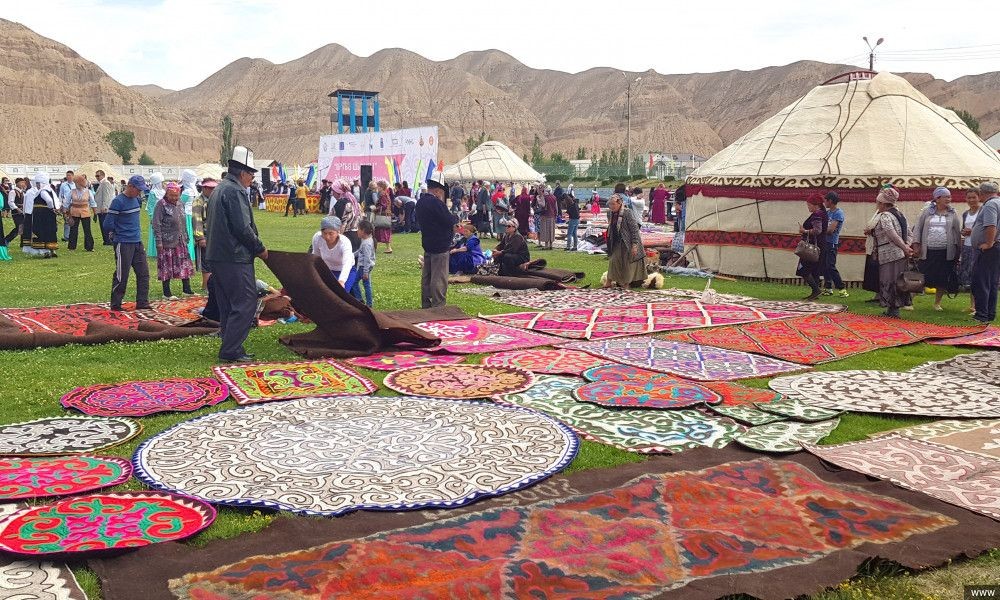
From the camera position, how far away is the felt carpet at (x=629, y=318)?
8.00 metres

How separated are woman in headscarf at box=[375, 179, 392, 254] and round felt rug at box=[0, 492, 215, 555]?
12446 mm

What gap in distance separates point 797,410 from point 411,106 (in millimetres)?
118731

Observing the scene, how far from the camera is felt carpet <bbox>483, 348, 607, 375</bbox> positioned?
630 centimetres

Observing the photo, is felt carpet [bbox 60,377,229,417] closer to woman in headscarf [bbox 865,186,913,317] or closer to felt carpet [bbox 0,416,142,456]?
felt carpet [bbox 0,416,142,456]

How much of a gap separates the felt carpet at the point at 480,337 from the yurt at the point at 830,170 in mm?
5946

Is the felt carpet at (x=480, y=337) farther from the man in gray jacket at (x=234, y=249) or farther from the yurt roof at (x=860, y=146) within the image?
the yurt roof at (x=860, y=146)

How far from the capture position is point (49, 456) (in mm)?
4070

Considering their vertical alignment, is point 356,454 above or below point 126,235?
below

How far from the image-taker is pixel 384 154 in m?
29.9

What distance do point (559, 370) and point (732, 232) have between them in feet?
24.9

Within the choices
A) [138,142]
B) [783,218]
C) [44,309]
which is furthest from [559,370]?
[138,142]

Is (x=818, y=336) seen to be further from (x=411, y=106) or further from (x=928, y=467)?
(x=411, y=106)

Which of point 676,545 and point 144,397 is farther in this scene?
point 144,397

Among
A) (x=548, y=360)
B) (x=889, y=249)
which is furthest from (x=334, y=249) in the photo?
(x=889, y=249)
